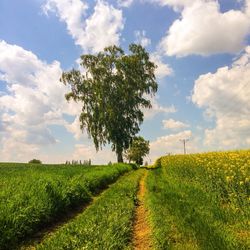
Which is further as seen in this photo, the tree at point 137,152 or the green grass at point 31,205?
the tree at point 137,152

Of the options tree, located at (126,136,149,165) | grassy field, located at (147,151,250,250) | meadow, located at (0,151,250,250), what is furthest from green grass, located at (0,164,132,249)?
tree, located at (126,136,149,165)

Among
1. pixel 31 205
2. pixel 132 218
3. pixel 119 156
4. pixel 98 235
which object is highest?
pixel 119 156

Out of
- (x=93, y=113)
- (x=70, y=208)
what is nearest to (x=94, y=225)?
(x=70, y=208)

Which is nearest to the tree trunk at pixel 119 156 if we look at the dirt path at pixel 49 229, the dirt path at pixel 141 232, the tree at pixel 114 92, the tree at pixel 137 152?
the tree at pixel 114 92

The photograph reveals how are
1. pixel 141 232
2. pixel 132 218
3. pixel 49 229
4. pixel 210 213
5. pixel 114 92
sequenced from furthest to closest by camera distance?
pixel 114 92
pixel 132 218
pixel 49 229
pixel 210 213
pixel 141 232

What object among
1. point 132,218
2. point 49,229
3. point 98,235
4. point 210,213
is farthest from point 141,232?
point 49,229

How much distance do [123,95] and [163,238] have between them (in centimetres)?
4323

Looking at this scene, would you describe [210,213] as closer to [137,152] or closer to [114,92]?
[114,92]

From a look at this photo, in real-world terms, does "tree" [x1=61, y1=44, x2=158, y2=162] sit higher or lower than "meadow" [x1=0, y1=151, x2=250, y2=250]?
higher

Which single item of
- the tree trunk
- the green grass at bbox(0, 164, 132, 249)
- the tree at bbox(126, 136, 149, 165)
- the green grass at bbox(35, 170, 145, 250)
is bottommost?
the green grass at bbox(35, 170, 145, 250)

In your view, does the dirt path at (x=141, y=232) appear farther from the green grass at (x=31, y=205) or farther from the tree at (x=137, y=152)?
the tree at (x=137, y=152)

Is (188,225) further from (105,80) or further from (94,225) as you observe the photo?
(105,80)

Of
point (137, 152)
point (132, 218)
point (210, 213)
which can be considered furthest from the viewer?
point (137, 152)

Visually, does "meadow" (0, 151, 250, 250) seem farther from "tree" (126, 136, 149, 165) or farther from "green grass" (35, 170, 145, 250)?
"tree" (126, 136, 149, 165)
